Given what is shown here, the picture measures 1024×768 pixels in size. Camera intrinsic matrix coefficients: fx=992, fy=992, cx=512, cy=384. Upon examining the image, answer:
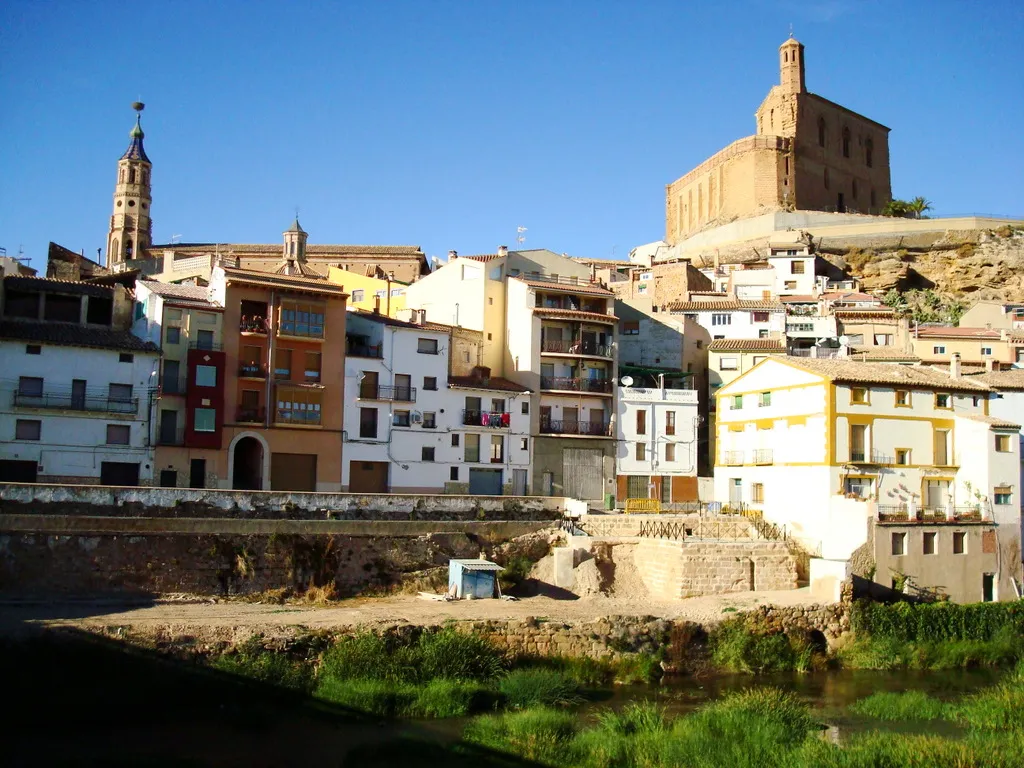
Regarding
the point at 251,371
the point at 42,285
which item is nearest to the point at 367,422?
the point at 251,371

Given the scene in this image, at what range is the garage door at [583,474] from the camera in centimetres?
4944

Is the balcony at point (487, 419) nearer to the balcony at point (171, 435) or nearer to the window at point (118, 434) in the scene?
the balcony at point (171, 435)

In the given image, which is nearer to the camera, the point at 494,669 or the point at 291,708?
the point at 291,708

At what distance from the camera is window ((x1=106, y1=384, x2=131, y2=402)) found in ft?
131

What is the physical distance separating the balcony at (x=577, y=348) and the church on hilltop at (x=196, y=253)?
15139mm

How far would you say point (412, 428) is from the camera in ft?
150

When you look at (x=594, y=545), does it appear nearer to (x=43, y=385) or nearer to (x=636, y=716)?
(x=636, y=716)

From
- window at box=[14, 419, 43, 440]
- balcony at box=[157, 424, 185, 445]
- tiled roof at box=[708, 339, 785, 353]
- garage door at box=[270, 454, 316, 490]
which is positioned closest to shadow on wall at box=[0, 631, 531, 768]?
window at box=[14, 419, 43, 440]

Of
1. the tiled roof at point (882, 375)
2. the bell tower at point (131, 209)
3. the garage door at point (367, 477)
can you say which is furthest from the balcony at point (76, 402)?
the bell tower at point (131, 209)

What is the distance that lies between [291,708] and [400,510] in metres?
14.9

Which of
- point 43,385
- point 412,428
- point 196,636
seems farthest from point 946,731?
point 43,385

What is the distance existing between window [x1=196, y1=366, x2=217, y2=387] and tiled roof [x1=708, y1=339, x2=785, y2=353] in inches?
1145

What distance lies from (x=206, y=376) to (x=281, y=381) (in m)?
3.18

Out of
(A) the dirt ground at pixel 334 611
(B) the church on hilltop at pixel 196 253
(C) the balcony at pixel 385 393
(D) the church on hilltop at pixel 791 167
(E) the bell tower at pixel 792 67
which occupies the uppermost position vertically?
(E) the bell tower at pixel 792 67
